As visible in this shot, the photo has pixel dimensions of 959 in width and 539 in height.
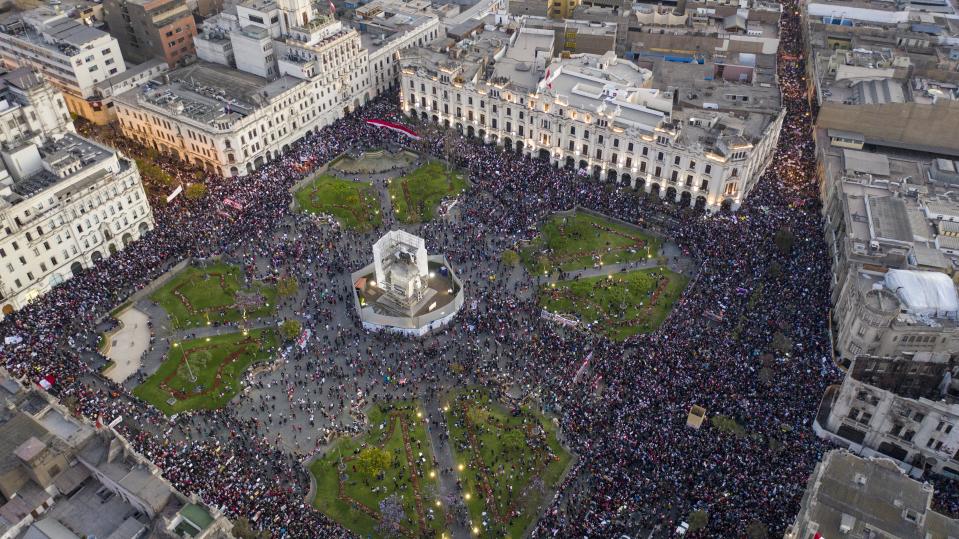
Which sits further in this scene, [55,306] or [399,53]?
[399,53]

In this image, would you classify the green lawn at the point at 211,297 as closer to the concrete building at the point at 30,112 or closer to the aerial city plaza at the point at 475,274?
the aerial city plaza at the point at 475,274

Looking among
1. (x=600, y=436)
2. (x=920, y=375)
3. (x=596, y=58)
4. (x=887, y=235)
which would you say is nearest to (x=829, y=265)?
(x=887, y=235)

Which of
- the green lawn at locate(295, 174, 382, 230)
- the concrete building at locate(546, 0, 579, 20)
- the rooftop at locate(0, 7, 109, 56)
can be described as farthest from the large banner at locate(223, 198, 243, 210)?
the concrete building at locate(546, 0, 579, 20)

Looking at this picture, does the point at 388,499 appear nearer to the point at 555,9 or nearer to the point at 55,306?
the point at 55,306

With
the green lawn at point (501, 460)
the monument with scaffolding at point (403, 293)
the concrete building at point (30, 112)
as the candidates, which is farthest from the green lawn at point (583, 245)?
the concrete building at point (30, 112)

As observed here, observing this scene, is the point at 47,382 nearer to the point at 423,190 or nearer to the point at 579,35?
the point at 423,190

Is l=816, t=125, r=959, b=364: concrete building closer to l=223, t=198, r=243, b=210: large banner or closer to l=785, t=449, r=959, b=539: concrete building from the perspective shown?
l=785, t=449, r=959, b=539: concrete building

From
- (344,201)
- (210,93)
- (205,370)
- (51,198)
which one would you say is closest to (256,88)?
(210,93)
